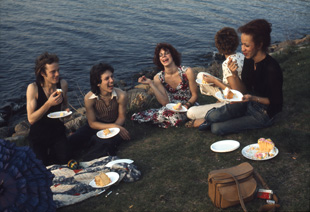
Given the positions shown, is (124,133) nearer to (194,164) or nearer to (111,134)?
(111,134)

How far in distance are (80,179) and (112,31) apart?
1525 centimetres

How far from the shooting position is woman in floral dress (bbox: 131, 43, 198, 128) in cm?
707

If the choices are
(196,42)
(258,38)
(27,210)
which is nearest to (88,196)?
(27,210)

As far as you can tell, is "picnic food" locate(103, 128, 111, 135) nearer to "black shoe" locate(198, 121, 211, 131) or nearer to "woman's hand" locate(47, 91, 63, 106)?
"woman's hand" locate(47, 91, 63, 106)

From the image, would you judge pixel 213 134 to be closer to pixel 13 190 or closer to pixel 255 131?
pixel 255 131

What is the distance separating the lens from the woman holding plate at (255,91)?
5.69 metres

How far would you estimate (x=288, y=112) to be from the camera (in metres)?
6.65

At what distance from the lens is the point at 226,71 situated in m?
6.22

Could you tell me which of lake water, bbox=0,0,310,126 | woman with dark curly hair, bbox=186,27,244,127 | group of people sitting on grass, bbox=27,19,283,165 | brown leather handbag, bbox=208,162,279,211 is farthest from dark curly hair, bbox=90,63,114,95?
lake water, bbox=0,0,310,126

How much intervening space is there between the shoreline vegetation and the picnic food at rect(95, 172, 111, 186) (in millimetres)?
183

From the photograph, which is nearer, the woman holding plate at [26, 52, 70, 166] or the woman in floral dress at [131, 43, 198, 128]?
the woman holding plate at [26, 52, 70, 166]

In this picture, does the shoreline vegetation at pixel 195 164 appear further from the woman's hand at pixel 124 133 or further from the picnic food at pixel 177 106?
the picnic food at pixel 177 106

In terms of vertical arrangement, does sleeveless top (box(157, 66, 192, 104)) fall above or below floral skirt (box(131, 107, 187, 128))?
above

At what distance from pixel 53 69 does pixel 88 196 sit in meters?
2.45
